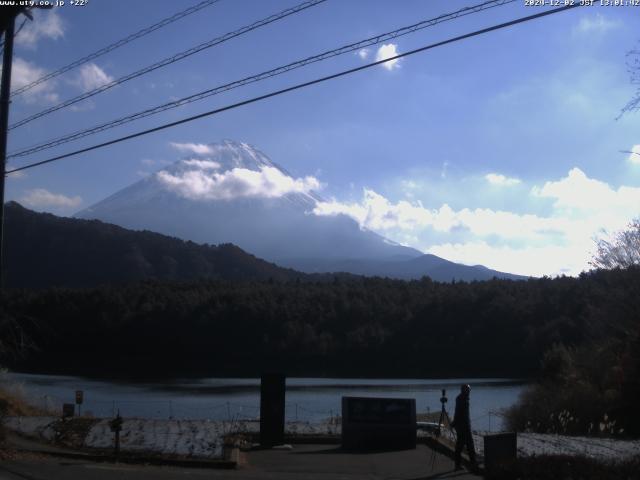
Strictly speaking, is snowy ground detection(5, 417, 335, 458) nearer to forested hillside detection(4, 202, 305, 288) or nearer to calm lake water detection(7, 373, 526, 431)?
calm lake water detection(7, 373, 526, 431)

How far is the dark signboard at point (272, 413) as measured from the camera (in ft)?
55.4

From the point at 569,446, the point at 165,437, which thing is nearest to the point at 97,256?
the point at 165,437

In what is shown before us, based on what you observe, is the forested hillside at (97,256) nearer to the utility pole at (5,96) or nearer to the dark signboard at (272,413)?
the utility pole at (5,96)

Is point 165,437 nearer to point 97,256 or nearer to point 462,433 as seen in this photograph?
point 462,433

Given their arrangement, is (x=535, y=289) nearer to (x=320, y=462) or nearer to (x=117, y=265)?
(x=320, y=462)

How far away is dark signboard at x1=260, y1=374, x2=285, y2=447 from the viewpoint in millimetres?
16875

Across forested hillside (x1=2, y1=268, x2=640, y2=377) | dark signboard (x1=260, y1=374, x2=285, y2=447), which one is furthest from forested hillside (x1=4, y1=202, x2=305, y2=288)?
dark signboard (x1=260, y1=374, x2=285, y2=447)

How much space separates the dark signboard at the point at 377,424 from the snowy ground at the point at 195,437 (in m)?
1.51

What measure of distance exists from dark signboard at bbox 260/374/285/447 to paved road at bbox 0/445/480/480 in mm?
561

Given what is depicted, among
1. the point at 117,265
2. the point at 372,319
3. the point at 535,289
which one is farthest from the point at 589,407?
the point at 117,265

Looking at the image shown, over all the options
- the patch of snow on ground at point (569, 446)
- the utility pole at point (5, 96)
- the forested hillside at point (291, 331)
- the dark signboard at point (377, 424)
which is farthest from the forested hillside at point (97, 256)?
the patch of snow on ground at point (569, 446)

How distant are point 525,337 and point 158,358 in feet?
79.7

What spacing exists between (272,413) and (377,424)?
7.22 feet

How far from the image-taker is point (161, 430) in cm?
1847
